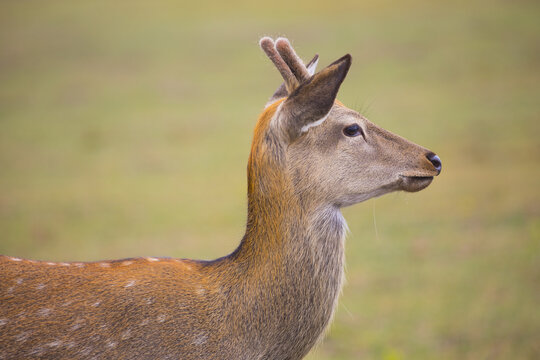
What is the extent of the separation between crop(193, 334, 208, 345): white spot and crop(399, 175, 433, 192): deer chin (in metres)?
1.56

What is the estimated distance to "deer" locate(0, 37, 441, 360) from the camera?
11.5ft

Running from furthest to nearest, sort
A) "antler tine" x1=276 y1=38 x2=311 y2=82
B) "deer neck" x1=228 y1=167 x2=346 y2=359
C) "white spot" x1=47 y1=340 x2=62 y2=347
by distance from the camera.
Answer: "antler tine" x1=276 y1=38 x2=311 y2=82
"deer neck" x1=228 y1=167 x2=346 y2=359
"white spot" x1=47 y1=340 x2=62 y2=347

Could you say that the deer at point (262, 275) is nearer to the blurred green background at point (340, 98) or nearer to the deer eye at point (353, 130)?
the deer eye at point (353, 130)

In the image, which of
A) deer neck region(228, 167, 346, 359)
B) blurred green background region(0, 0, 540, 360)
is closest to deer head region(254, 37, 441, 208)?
deer neck region(228, 167, 346, 359)

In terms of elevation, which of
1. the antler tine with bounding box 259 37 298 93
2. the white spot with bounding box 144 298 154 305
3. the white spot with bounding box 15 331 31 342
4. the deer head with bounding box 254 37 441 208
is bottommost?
the white spot with bounding box 15 331 31 342

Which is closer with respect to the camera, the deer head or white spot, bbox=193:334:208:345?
white spot, bbox=193:334:208:345

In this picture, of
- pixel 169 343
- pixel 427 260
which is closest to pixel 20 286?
pixel 169 343

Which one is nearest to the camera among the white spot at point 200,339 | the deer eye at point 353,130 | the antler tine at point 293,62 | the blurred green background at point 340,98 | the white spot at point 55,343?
the white spot at point 55,343

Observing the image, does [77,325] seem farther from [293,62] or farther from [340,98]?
[340,98]

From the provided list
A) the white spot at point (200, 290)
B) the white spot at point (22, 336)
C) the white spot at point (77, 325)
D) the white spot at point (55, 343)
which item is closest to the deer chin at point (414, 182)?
the white spot at point (200, 290)

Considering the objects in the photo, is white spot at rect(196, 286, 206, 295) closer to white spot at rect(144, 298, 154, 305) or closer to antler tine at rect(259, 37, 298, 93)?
white spot at rect(144, 298, 154, 305)

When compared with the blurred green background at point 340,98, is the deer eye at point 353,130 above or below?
below

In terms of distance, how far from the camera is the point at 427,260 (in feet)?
32.2

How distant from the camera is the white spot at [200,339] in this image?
358 centimetres
